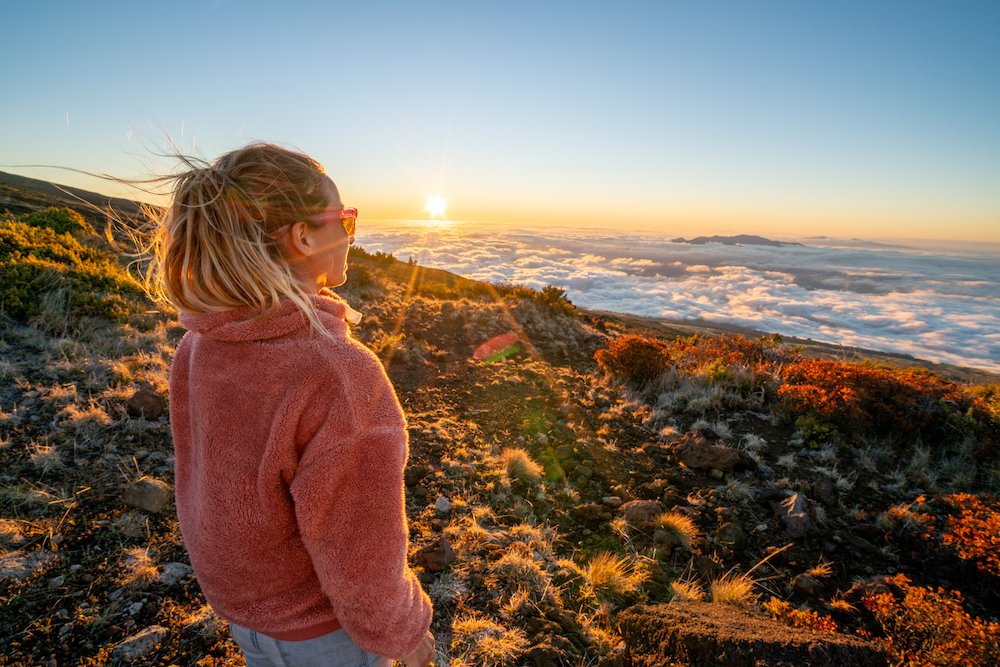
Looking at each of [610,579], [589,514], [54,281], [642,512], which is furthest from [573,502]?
[54,281]

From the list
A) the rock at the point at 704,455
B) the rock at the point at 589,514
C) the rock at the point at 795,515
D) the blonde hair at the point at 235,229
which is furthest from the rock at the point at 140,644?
the rock at the point at 704,455

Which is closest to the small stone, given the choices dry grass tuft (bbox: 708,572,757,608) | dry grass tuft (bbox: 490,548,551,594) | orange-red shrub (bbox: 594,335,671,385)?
dry grass tuft (bbox: 490,548,551,594)

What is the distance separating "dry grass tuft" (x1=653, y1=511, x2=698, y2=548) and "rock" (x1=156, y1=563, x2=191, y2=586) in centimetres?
370

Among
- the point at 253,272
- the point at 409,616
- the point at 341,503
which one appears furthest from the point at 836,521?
the point at 253,272

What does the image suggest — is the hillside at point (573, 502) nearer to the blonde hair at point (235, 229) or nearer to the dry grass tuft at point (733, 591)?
the dry grass tuft at point (733, 591)

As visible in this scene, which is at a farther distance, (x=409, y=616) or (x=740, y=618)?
(x=740, y=618)

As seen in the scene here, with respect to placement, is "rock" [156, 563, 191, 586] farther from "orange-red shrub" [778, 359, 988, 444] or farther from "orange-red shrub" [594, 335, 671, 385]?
"orange-red shrub" [778, 359, 988, 444]

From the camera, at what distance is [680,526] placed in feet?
12.7

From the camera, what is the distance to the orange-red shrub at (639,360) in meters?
7.71

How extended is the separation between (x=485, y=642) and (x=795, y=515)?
10.7ft

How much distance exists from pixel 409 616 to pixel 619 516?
3.51 meters

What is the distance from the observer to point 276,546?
108cm

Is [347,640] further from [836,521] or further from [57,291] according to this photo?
[57,291]

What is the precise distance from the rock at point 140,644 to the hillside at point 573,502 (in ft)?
0.03
